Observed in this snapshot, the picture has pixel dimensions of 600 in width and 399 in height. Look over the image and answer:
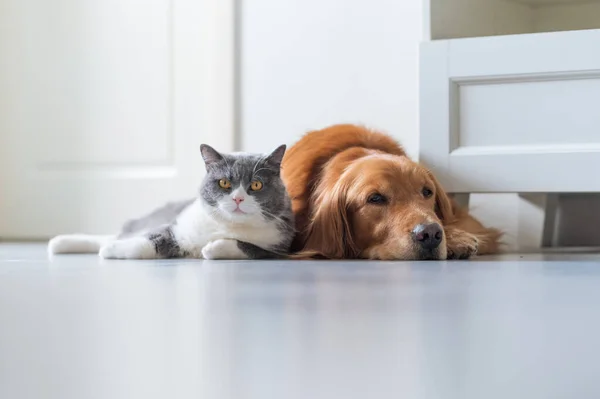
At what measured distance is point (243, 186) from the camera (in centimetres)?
167

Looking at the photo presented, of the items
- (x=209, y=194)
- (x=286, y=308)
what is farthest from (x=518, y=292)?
(x=209, y=194)

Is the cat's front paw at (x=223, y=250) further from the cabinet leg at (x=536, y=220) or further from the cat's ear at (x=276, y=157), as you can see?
the cabinet leg at (x=536, y=220)

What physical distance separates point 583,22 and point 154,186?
1.42 metres

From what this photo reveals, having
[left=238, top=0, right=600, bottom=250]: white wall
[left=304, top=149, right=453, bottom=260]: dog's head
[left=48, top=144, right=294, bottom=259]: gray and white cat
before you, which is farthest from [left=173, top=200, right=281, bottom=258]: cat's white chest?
[left=238, top=0, right=600, bottom=250]: white wall

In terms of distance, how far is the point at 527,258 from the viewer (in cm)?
170

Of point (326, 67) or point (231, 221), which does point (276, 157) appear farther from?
point (326, 67)

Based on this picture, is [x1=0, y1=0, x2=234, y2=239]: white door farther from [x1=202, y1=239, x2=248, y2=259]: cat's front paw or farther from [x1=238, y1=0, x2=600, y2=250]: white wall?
[x1=202, y1=239, x2=248, y2=259]: cat's front paw

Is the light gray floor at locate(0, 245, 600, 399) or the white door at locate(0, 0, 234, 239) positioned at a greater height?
the white door at locate(0, 0, 234, 239)

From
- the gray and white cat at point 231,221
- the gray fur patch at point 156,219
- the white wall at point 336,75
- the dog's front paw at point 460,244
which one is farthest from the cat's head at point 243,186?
the white wall at point 336,75

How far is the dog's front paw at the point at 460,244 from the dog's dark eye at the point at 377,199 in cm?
16

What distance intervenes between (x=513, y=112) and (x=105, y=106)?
1.47 m

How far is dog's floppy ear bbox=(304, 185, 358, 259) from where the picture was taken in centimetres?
170

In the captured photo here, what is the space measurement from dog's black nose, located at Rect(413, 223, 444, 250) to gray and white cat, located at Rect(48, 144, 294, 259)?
282mm

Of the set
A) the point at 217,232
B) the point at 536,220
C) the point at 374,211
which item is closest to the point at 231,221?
the point at 217,232
